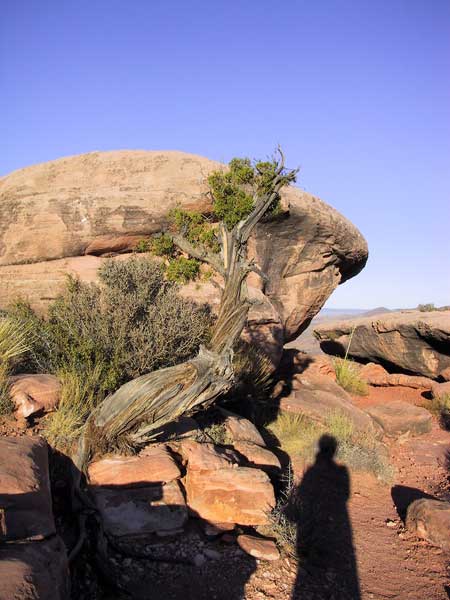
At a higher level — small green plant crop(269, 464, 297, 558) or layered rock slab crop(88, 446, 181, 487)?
layered rock slab crop(88, 446, 181, 487)

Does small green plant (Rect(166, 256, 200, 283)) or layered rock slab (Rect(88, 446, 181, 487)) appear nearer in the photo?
layered rock slab (Rect(88, 446, 181, 487))

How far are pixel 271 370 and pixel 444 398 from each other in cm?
536

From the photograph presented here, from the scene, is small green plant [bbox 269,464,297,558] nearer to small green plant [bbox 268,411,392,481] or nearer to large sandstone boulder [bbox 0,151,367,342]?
small green plant [bbox 268,411,392,481]

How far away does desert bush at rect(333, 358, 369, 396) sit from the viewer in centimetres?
1390

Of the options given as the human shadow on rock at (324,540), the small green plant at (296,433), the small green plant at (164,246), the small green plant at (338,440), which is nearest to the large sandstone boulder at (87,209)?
the small green plant at (164,246)

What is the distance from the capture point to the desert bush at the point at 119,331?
22.1 ft

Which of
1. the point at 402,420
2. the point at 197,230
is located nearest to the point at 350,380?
the point at 402,420

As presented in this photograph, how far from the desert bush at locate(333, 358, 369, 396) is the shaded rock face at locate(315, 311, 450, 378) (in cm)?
196

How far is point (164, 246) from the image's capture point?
30.4 feet

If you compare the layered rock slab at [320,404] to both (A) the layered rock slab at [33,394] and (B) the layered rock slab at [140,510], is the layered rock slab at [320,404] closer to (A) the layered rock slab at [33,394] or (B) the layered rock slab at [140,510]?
(B) the layered rock slab at [140,510]

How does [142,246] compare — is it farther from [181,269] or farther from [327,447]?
[327,447]

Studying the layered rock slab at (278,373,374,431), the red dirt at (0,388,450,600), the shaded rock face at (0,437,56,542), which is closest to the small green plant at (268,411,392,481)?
the layered rock slab at (278,373,374,431)

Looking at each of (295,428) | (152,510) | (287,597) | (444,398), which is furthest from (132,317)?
(444,398)

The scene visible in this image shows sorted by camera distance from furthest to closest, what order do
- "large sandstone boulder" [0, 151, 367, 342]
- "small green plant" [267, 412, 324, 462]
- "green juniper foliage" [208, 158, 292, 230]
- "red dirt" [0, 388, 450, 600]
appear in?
"large sandstone boulder" [0, 151, 367, 342] → "small green plant" [267, 412, 324, 462] → "green juniper foliage" [208, 158, 292, 230] → "red dirt" [0, 388, 450, 600]
